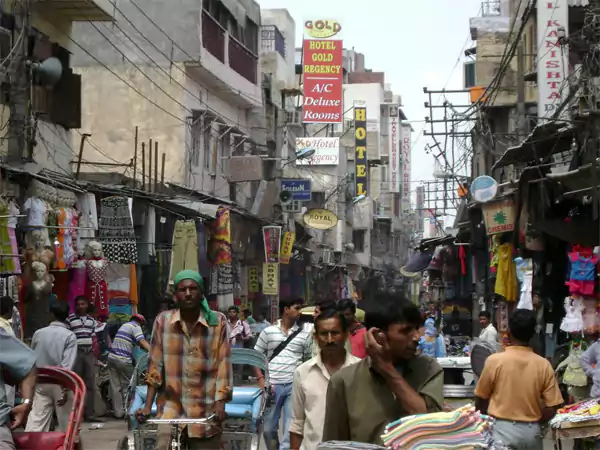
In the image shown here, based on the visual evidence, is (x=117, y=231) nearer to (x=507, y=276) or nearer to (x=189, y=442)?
(x=507, y=276)

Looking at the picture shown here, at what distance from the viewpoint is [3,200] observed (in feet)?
47.8

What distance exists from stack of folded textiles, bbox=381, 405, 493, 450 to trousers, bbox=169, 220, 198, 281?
18.3 m

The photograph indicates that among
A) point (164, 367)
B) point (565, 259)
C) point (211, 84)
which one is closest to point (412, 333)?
point (164, 367)

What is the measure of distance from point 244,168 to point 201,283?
78.9 ft

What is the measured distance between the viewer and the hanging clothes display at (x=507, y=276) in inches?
771

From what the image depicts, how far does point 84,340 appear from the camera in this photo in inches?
628

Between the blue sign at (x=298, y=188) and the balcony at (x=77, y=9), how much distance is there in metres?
20.1

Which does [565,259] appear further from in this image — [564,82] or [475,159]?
[475,159]

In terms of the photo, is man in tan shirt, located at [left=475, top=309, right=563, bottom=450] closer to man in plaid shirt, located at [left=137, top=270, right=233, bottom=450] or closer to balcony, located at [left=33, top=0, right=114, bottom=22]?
man in plaid shirt, located at [left=137, top=270, right=233, bottom=450]

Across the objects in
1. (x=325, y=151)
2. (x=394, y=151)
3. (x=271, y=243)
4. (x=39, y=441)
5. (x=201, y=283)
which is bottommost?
(x=39, y=441)

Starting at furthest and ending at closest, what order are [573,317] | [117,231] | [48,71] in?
[117,231]
[48,71]
[573,317]

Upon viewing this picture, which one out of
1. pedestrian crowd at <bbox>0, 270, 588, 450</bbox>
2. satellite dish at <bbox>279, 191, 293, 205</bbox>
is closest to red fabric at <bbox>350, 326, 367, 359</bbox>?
pedestrian crowd at <bbox>0, 270, 588, 450</bbox>

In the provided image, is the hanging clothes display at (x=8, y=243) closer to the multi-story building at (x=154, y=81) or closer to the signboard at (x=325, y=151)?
the multi-story building at (x=154, y=81)

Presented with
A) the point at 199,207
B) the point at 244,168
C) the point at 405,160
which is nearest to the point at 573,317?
the point at 199,207
